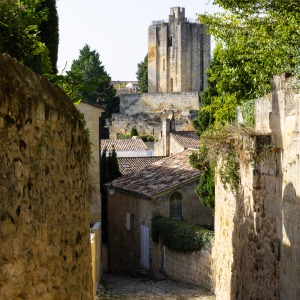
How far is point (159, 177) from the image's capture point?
28.9 m

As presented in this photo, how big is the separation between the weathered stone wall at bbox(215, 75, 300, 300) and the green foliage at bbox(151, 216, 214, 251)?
6.02m

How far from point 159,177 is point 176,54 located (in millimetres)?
70106

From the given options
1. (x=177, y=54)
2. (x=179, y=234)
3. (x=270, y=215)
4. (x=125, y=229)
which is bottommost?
(x=125, y=229)

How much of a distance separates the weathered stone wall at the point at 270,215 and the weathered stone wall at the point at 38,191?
398cm

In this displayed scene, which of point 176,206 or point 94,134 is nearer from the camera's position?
point 94,134

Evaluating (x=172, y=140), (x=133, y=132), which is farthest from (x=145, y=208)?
(x=133, y=132)

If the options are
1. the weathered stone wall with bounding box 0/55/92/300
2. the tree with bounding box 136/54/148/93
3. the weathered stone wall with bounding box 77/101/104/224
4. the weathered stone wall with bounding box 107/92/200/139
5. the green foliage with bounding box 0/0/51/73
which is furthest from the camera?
the tree with bounding box 136/54/148/93

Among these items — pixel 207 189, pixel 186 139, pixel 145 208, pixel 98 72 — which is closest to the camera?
pixel 207 189

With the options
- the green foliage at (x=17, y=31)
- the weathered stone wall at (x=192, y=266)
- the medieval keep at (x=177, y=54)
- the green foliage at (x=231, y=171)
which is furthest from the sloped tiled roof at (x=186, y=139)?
the medieval keep at (x=177, y=54)

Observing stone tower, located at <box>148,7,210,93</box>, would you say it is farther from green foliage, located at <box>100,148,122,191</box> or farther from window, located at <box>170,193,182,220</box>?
window, located at <box>170,193,182,220</box>

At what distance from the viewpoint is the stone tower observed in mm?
97438

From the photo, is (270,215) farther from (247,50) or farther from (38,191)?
(38,191)

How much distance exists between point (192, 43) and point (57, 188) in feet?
303

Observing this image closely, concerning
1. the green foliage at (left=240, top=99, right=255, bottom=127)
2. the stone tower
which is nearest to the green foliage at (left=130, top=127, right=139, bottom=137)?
the stone tower
